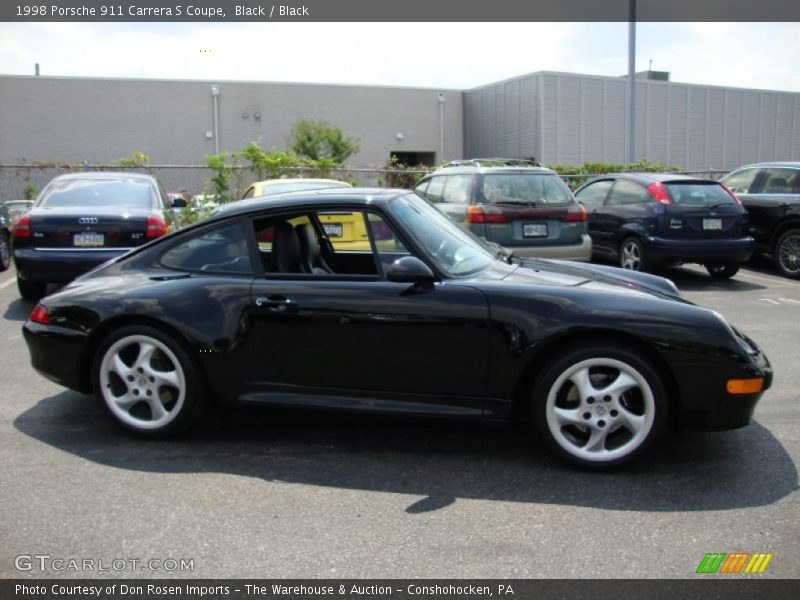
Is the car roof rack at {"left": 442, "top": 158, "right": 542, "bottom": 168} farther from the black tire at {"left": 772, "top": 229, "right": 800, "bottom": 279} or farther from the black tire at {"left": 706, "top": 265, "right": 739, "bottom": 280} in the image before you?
the black tire at {"left": 772, "top": 229, "right": 800, "bottom": 279}

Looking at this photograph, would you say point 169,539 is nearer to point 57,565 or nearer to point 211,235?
point 57,565

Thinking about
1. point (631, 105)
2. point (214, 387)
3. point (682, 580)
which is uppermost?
point (631, 105)

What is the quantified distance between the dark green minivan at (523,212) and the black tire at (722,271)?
8.83 ft

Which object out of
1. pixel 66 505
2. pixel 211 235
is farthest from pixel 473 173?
pixel 66 505

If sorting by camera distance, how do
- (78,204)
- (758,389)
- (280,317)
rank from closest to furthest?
(758,389), (280,317), (78,204)

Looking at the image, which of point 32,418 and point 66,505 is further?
point 32,418

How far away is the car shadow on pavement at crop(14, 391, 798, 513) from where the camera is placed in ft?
12.6

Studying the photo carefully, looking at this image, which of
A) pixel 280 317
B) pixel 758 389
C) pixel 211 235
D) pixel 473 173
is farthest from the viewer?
pixel 473 173

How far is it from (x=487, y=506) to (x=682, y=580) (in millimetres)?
959

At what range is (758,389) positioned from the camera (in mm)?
4000

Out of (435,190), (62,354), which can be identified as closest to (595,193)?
(435,190)

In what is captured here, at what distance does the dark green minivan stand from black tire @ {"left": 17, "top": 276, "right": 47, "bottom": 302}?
193 inches

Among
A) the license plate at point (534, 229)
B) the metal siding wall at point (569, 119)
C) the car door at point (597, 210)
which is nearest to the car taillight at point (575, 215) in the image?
the license plate at point (534, 229)

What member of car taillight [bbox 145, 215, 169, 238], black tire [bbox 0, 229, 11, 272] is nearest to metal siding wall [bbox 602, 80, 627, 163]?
black tire [bbox 0, 229, 11, 272]
